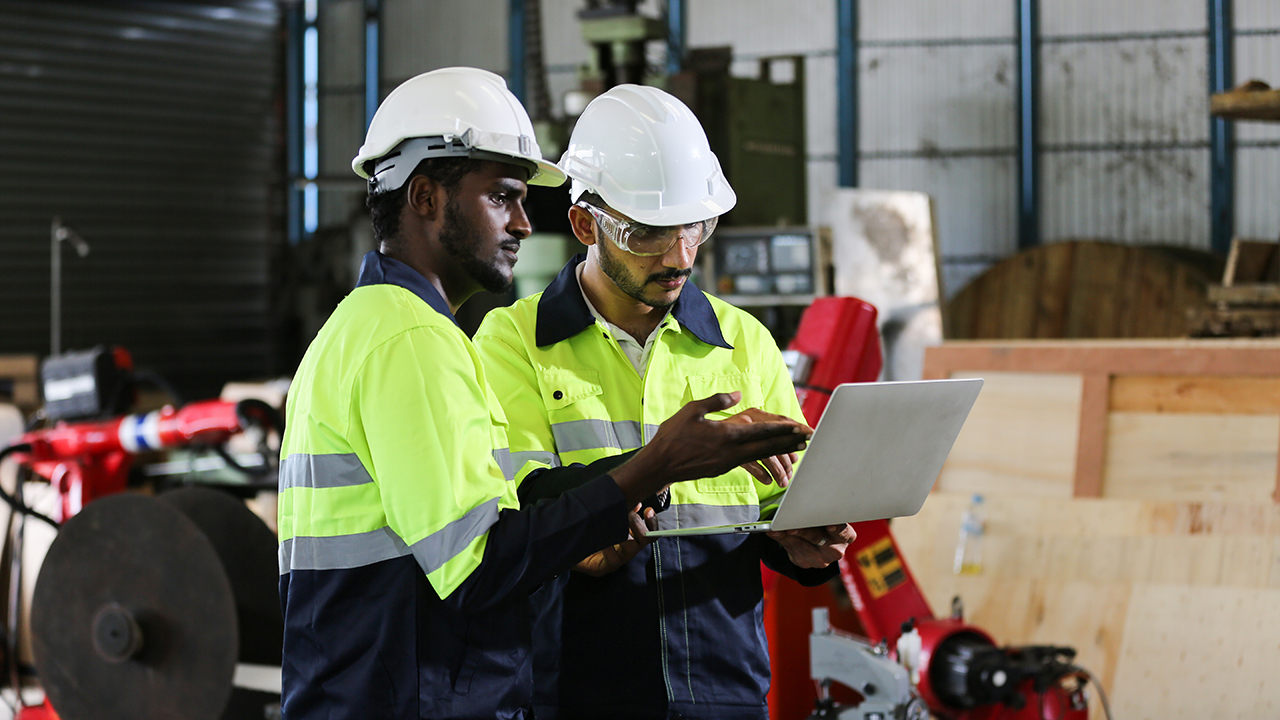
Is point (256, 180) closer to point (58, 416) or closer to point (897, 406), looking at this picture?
point (58, 416)

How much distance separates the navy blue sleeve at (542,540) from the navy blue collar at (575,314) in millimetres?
447

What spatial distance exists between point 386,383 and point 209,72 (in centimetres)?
952

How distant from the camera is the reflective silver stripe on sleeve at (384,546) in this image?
1325mm

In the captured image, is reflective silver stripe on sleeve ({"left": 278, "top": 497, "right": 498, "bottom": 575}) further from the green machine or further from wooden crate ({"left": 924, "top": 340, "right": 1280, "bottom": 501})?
the green machine

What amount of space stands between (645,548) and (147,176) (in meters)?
8.82

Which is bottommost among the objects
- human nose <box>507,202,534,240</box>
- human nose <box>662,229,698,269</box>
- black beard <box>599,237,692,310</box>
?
black beard <box>599,237,692,310</box>

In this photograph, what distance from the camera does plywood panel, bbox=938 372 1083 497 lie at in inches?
140

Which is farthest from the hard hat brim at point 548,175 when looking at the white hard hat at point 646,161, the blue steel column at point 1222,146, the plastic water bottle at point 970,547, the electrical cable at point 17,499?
the blue steel column at point 1222,146

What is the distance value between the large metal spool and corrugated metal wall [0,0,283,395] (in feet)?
19.6

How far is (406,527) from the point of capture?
52.9 inches

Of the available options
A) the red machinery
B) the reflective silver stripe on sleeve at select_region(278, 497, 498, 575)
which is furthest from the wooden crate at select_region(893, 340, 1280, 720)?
the reflective silver stripe on sleeve at select_region(278, 497, 498, 575)

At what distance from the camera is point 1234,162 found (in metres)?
9.43

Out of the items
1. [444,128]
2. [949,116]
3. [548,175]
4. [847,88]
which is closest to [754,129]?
[847,88]

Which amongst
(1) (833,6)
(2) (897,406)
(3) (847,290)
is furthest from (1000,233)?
(2) (897,406)
